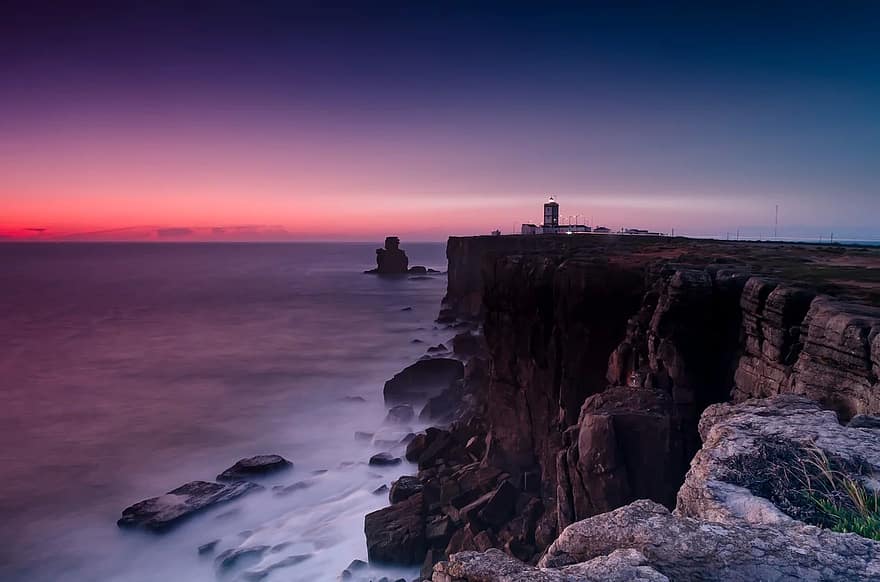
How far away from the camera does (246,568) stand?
20500 millimetres

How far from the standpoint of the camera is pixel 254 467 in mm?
27281

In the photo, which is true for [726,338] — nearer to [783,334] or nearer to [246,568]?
[783,334]

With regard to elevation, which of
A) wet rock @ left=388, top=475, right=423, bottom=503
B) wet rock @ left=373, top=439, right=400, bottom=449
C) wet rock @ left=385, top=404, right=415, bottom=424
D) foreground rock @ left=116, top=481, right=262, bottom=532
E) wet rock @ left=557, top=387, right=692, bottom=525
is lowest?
foreground rock @ left=116, top=481, right=262, bottom=532

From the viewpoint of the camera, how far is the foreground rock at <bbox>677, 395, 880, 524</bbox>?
18.9 feet

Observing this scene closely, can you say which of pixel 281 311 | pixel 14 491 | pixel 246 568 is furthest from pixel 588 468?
pixel 281 311

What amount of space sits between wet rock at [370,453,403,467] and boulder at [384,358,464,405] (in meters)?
7.92

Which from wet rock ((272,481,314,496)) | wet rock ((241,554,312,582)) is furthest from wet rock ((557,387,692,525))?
wet rock ((272,481,314,496))

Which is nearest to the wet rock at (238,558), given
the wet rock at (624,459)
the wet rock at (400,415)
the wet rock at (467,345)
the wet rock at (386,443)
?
the wet rock at (386,443)

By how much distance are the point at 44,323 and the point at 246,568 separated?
69.3 m

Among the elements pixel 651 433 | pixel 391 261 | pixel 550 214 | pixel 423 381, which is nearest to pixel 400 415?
pixel 423 381

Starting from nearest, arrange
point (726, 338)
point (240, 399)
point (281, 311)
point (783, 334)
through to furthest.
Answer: point (783, 334) < point (726, 338) < point (240, 399) < point (281, 311)

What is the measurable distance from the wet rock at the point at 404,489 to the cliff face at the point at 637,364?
2.89m

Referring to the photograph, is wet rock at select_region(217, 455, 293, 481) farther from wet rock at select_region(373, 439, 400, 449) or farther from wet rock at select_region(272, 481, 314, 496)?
wet rock at select_region(373, 439, 400, 449)

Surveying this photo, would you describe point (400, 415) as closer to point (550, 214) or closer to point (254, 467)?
point (254, 467)
